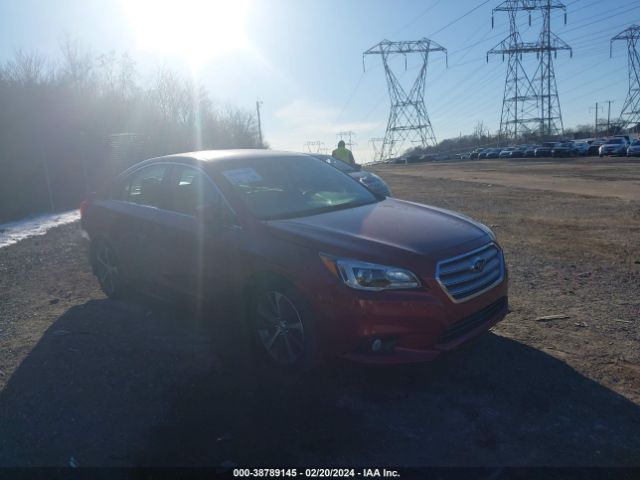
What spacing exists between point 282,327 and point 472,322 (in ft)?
4.36

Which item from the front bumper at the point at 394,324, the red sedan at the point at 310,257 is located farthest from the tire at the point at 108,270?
the front bumper at the point at 394,324

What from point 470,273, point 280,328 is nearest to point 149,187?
point 280,328

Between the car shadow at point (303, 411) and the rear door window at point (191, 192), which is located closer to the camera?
the car shadow at point (303, 411)

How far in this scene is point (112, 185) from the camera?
18.7 ft

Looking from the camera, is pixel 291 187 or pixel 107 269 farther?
pixel 107 269

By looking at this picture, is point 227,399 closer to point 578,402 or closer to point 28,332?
point 578,402

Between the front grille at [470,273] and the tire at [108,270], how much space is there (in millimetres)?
3613

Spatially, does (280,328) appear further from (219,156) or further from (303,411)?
(219,156)

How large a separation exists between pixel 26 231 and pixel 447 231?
1111 centimetres

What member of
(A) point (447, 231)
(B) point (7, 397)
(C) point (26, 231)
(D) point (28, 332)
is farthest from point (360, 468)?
(C) point (26, 231)

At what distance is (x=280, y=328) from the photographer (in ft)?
11.8

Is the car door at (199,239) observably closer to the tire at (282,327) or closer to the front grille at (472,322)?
the tire at (282,327)

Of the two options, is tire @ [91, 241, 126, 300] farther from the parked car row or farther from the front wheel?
the parked car row

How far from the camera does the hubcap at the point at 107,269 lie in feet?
17.9
